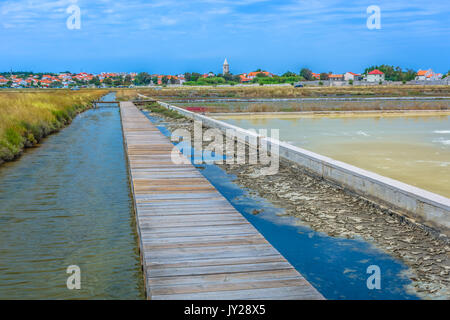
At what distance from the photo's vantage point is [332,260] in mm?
4391

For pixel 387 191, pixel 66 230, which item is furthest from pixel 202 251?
pixel 387 191

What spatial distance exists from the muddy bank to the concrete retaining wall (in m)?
0.10

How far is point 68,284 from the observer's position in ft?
13.0

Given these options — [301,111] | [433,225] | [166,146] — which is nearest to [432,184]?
[433,225]

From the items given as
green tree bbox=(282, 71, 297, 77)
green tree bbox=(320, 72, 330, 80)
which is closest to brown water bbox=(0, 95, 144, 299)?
green tree bbox=(282, 71, 297, 77)

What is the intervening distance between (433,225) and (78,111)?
922 inches

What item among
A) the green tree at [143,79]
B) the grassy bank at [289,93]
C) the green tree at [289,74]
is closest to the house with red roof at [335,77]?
the green tree at [289,74]

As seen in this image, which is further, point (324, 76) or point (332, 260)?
point (324, 76)

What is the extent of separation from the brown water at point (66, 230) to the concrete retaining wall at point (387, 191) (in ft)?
9.92

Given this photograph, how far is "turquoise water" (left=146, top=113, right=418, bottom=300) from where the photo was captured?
378cm

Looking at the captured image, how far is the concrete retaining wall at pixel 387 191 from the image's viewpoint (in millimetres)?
4617

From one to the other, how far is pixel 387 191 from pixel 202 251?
271cm

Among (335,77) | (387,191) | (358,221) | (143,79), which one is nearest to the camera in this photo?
(358,221)

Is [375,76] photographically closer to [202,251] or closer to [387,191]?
[387,191]
